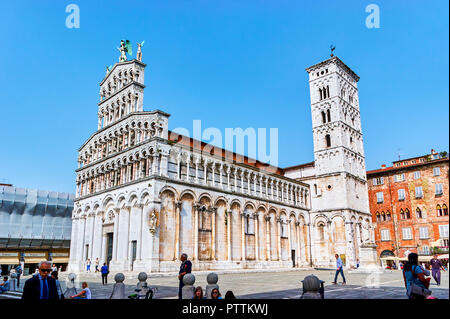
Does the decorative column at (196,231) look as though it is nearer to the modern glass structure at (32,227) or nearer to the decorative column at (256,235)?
the decorative column at (256,235)

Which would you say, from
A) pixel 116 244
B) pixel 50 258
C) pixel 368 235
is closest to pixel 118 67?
pixel 116 244

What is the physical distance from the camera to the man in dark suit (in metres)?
5.41

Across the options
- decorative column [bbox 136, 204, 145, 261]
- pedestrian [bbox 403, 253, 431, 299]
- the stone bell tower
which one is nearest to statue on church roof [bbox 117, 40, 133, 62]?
decorative column [bbox 136, 204, 145, 261]

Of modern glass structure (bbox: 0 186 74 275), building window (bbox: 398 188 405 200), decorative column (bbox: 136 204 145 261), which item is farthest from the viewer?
building window (bbox: 398 188 405 200)

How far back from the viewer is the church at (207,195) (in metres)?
28.9

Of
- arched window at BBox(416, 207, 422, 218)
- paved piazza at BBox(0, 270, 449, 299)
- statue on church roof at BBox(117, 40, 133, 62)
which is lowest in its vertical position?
paved piazza at BBox(0, 270, 449, 299)

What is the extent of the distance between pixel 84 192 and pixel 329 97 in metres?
31.4

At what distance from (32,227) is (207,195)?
23929 millimetres

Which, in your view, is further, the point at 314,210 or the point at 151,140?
the point at 314,210

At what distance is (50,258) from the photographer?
4231 cm

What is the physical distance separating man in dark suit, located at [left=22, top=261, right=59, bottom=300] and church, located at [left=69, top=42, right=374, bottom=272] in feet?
69.5

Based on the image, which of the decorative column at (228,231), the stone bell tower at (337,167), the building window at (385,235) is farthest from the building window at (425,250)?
the decorative column at (228,231)

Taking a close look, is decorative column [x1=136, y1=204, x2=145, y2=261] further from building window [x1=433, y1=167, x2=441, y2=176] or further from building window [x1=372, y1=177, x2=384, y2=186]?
building window [x1=433, y1=167, x2=441, y2=176]

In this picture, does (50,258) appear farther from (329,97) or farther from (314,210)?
(329,97)
